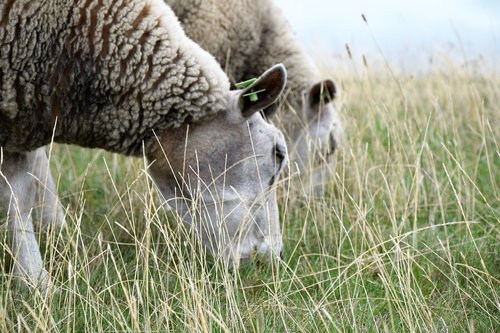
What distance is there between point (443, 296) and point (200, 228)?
4.39 feet

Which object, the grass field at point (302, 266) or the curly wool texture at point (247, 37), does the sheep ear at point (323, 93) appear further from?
the grass field at point (302, 266)

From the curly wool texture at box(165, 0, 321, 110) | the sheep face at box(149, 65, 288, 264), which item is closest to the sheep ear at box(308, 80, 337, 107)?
the curly wool texture at box(165, 0, 321, 110)

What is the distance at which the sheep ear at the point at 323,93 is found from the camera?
6.55 m

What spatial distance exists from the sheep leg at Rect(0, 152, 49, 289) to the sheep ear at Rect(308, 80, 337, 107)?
7.96 ft

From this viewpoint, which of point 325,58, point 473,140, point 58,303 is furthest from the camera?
point 325,58

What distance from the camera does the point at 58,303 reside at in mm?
4023

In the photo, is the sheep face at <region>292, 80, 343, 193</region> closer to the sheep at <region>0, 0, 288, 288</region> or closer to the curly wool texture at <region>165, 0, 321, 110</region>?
the curly wool texture at <region>165, 0, 321, 110</region>

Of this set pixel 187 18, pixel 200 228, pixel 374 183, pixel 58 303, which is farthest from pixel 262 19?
pixel 58 303

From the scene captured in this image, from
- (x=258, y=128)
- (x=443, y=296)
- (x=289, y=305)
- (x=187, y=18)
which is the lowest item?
(x=443, y=296)

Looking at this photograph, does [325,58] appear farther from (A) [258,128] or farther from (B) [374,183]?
(A) [258,128]

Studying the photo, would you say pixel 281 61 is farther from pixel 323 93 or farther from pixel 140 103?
pixel 140 103

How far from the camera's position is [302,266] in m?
4.93

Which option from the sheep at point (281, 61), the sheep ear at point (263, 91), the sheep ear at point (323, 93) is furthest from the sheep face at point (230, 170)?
the sheep ear at point (323, 93)

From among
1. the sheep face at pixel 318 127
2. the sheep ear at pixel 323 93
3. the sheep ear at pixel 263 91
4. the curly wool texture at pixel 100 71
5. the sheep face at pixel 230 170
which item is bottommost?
the sheep face at pixel 318 127
